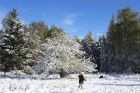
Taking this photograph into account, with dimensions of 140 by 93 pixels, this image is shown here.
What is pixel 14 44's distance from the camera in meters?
50.4

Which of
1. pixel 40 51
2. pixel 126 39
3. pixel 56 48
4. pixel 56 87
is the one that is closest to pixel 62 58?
pixel 56 48

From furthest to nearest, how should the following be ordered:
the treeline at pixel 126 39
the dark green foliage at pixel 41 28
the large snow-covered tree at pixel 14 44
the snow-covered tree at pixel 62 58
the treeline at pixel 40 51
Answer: the dark green foliage at pixel 41 28, the treeline at pixel 126 39, the large snow-covered tree at pixel 14 44, the treeline at pixel 40 51, the snow-covered tree at pixel 62 58

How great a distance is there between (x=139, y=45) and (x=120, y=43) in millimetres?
4117

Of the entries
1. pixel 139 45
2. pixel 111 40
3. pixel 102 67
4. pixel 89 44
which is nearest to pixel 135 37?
pixel 139 45

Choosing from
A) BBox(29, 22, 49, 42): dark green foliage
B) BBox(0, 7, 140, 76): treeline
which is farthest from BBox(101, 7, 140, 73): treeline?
BBox(29, 22, 49, 42): dark green foliage

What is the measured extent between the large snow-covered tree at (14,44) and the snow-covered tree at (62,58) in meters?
4.91

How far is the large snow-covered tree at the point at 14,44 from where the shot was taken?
49.9 m

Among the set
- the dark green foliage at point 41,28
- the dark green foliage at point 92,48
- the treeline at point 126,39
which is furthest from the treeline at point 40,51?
the dark green foliage at point 92,48

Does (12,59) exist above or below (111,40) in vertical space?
below

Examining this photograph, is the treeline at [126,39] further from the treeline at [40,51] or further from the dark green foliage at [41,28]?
the treeline at [40,51]

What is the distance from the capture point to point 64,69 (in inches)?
1761

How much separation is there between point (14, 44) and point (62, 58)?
8.73 meters

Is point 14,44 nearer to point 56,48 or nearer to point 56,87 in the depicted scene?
point 56,48

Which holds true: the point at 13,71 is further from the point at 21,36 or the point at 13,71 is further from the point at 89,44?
the point at 89,44
